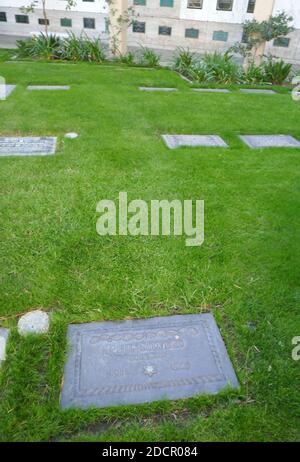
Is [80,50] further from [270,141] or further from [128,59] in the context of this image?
[270,141]

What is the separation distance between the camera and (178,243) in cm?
303

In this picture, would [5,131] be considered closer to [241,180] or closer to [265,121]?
[241,180]

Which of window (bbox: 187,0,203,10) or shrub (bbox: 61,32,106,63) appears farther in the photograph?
window (bbox: 187,0,203,10)

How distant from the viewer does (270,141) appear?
535 cm

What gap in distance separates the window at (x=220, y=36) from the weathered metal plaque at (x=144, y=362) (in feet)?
61.1

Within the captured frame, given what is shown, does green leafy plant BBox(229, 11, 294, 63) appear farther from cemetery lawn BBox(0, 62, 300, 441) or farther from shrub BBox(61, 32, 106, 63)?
cemetery lawn BBox(0, 62, 300, 441)

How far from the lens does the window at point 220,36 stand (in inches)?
682

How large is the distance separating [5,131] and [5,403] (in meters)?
4.18

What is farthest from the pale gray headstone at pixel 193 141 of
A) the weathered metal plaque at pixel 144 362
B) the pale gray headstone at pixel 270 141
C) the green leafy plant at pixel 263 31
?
the green leafy plant at pixel 263 31

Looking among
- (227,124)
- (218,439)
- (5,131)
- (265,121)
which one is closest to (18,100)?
(5,131)

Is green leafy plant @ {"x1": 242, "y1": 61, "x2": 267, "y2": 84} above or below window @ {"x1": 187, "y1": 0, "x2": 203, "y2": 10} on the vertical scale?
below

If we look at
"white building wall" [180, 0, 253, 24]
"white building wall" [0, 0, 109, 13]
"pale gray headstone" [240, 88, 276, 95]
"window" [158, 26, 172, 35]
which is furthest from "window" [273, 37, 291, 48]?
"pale gray headstone" [240, 88, 276, 95]

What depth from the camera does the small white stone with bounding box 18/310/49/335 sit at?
2.17 m

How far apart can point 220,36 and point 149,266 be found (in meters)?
18.2
